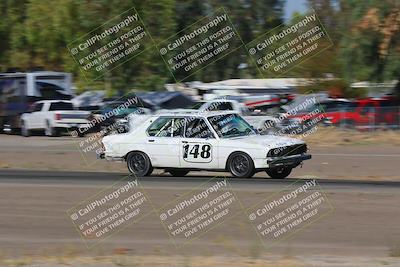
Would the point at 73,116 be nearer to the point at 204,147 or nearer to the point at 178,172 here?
the point at 178,172

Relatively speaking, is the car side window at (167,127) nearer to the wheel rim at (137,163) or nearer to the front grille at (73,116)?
the wheel rim at (137,163)

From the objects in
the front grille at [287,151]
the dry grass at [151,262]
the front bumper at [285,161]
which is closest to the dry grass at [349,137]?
the front grille at [287,151]

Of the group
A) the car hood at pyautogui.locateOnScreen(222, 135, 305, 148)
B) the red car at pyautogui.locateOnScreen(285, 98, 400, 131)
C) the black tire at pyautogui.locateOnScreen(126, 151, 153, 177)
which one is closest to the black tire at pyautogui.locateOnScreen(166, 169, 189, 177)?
the black tire at pyautogui.locateOnScreen(126, 151, 153, 177)

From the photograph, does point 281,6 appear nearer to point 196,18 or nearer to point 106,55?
point 196,18

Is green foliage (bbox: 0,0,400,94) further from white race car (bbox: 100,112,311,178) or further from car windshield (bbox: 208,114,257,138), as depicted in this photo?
A: white race car (bbox: 100,112,311,178)

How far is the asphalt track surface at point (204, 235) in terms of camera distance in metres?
11.4

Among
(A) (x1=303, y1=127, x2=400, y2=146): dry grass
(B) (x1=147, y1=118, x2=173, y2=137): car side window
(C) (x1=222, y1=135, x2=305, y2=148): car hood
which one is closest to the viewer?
(C) (x1=222, y1=135, x2=305, y2=148): car hood

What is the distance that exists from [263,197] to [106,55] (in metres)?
24.2

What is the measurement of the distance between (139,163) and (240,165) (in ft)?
7.70

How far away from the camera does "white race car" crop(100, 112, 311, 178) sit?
18156 mm

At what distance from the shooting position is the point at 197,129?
1881cm

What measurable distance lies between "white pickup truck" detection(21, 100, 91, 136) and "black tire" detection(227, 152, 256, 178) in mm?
18087

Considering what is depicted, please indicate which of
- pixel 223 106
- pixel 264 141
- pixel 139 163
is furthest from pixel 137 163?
pixel 223 106

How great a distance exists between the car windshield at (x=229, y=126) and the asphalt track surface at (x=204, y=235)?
97 cm
